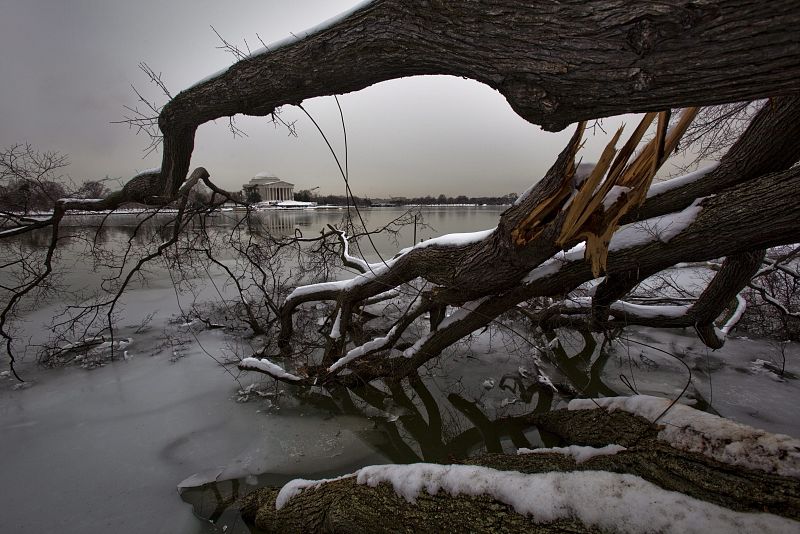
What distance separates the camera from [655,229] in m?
2.69

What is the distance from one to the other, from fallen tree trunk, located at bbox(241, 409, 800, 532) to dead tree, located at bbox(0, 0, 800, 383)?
126 centimetres

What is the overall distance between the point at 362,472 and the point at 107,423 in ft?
13.9

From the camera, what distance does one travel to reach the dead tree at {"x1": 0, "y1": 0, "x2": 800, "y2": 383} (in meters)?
1.01

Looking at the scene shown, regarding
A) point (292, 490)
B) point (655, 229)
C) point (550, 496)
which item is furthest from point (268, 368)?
point (655, 229)

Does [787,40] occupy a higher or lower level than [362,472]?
higher

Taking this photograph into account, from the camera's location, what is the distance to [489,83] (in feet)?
4.64

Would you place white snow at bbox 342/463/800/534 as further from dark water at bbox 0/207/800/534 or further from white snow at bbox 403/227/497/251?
white snow at bbox 403/227/497/251

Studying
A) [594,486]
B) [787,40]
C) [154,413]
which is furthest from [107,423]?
[787,40]

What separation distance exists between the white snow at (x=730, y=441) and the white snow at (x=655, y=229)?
1.27m

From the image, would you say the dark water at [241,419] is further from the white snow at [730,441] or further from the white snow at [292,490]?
the white snow at [730,441]

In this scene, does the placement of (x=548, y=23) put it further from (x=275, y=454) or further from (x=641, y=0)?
(x=275, y=454)

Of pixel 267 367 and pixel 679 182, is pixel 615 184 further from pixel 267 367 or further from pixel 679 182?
pixel 267 367

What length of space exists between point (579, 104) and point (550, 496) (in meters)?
1.81

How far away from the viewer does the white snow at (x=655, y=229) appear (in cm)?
254
